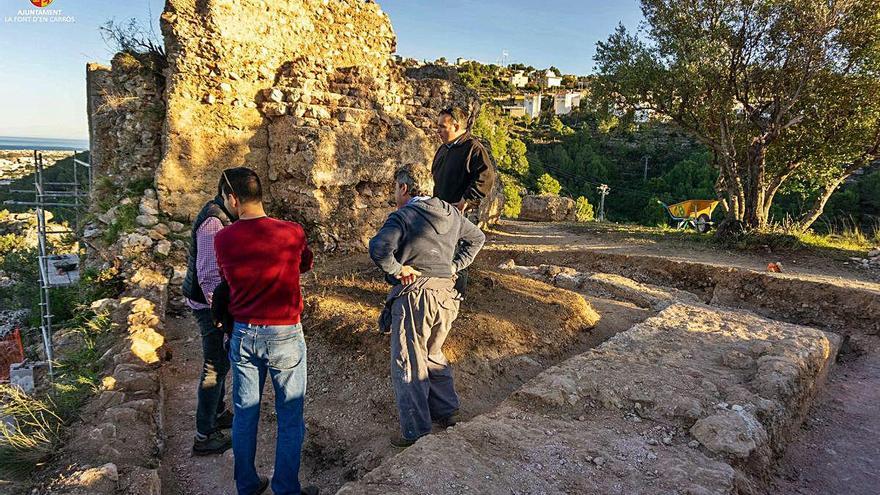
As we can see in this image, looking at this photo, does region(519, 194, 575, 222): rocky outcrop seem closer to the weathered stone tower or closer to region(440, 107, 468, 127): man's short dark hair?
the weathered stone tower

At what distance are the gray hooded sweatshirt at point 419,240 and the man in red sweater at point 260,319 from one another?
528 mm

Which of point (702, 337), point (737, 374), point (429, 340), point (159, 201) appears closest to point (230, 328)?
point (429, 340)

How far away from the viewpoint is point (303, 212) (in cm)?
828

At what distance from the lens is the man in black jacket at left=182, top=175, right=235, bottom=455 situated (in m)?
3.17

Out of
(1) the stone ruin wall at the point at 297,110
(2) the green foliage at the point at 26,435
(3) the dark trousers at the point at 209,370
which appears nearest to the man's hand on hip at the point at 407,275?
(3) the dark trousers at the point at 209,370

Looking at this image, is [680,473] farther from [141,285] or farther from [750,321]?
[141,285]

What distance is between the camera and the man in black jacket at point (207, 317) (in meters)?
3.17

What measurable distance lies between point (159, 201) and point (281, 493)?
5.81 meters

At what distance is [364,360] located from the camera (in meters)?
4.55

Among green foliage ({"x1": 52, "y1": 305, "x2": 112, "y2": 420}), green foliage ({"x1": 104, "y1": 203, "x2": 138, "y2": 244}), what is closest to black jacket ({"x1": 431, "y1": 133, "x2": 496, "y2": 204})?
green foliage ({"x1": 52, "y1": 305, "x2": 112, "y2": 420})

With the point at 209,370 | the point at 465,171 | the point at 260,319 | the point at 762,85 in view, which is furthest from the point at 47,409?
the point at 762,85

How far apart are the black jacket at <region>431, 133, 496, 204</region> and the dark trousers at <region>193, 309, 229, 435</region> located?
206cm

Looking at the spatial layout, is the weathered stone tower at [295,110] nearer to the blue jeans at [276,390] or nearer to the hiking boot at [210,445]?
the hiking boot at [210,445]

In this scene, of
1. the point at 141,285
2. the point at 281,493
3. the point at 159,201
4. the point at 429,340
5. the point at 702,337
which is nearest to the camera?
the point at 281,493
